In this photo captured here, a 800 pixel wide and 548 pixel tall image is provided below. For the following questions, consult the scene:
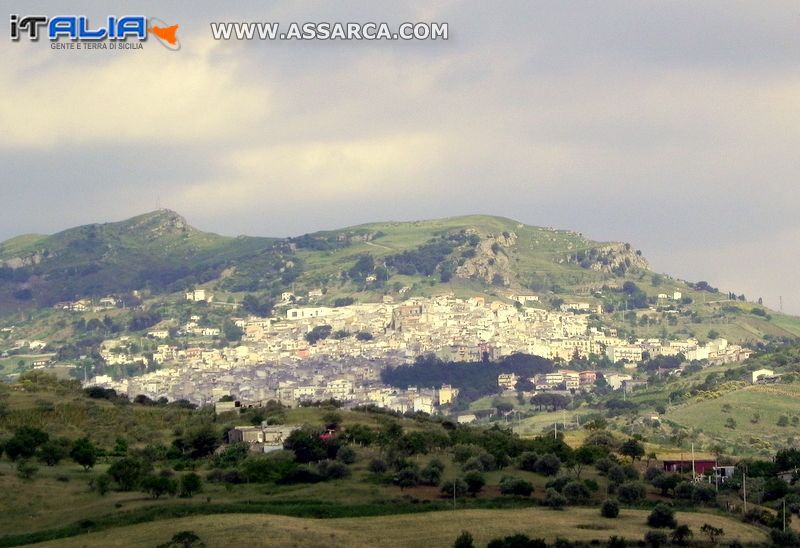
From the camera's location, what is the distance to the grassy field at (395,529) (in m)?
68.1

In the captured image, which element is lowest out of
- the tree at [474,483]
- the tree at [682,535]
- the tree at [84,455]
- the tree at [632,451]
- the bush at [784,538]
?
the bush at [784,538]

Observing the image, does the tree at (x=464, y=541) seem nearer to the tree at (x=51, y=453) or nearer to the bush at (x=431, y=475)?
the bush at (x=431, y=475)

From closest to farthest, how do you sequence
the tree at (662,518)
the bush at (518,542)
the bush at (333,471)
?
the bush at (518,542) < the tree at (662,518) < the bush at (333,471)

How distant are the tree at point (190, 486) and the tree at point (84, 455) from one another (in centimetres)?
1080

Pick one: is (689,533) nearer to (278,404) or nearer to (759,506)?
(759,506)

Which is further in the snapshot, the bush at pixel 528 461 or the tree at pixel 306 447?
the tree at pixel 306 447

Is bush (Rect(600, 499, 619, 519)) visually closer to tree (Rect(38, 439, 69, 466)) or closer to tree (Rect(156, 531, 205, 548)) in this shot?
tree (Rect(156, 531, 205, 548))

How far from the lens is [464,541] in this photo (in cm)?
6750

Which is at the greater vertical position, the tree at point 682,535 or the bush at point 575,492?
the bush at point 575,492

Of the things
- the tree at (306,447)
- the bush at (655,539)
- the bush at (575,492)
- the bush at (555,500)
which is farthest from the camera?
the tree at (306,447)

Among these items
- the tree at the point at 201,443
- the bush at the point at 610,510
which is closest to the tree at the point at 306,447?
the tree at the point at 201,443

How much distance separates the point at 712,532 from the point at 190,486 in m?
27.2

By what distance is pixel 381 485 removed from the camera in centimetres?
8394

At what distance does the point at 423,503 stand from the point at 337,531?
9277mm
